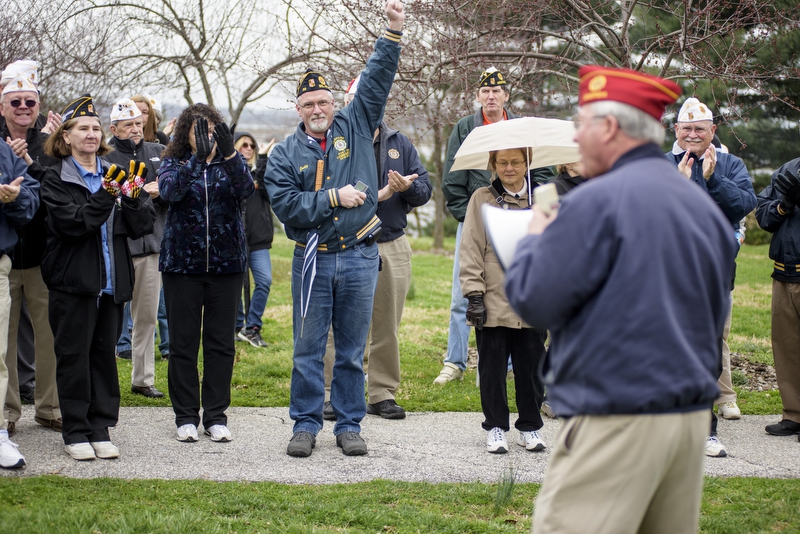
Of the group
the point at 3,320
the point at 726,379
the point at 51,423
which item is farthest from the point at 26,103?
the point at 726,379

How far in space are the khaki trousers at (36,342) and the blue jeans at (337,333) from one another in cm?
180

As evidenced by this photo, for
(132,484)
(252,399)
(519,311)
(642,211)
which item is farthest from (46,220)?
(642,211)

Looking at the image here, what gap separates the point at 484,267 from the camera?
222 inches

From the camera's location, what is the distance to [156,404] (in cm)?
670

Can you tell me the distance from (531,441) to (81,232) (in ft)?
10.8

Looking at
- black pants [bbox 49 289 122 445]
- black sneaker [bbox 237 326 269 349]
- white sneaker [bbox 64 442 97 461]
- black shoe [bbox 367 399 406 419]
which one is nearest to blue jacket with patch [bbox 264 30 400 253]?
black pants [bbox 49 289 122 445]

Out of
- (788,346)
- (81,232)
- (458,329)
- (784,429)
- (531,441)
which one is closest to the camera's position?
(81,232)

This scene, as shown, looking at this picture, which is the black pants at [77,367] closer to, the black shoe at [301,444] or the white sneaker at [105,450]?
the white sneaker at [105,450]

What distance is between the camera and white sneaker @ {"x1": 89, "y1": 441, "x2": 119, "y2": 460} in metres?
5.25

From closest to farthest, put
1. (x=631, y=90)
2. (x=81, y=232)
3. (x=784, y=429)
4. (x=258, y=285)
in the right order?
(x=631, y=90) < (x=81, y=232) < (x=784, y=429) < (x=258, y=285)

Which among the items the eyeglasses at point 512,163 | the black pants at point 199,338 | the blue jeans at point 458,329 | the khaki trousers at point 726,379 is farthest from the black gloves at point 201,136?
the khaki trousers at point 726,379

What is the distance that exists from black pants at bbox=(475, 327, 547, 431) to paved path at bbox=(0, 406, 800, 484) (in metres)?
0.25

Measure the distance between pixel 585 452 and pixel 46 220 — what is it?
159 inches

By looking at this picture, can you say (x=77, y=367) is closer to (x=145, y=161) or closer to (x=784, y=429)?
(x=145, y=161)
